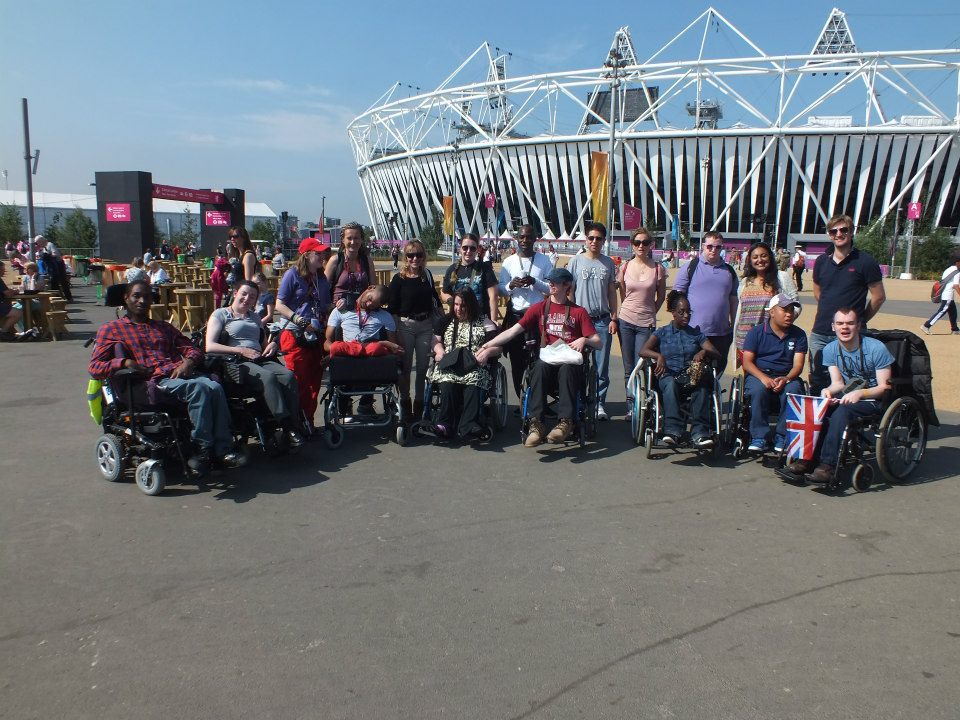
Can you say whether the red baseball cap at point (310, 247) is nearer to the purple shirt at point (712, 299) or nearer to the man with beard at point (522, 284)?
the man with beard at point (522, 284)

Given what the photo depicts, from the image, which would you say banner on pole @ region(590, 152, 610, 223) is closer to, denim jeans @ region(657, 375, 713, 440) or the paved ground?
denim jeans @ region(657, 375, 713, 440)

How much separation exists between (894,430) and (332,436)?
4.34m

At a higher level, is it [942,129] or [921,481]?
[942,129]

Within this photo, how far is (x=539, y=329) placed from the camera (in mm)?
6543

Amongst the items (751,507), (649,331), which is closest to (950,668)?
(751,507)

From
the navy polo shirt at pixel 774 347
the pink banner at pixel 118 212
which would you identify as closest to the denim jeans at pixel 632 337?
the navy polo shirt at pixel 774 347

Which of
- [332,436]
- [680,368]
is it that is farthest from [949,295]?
[332,436]

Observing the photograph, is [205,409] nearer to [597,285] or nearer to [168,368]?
[168,368]

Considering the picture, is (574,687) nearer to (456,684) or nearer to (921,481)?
(456,684)

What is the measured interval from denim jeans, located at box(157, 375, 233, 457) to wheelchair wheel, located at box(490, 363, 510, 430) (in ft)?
7.63

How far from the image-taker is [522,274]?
715 cm

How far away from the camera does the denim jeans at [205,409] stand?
16.4 ft

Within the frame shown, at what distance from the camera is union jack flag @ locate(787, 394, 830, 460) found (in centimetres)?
508

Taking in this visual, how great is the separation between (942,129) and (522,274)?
59263mm
